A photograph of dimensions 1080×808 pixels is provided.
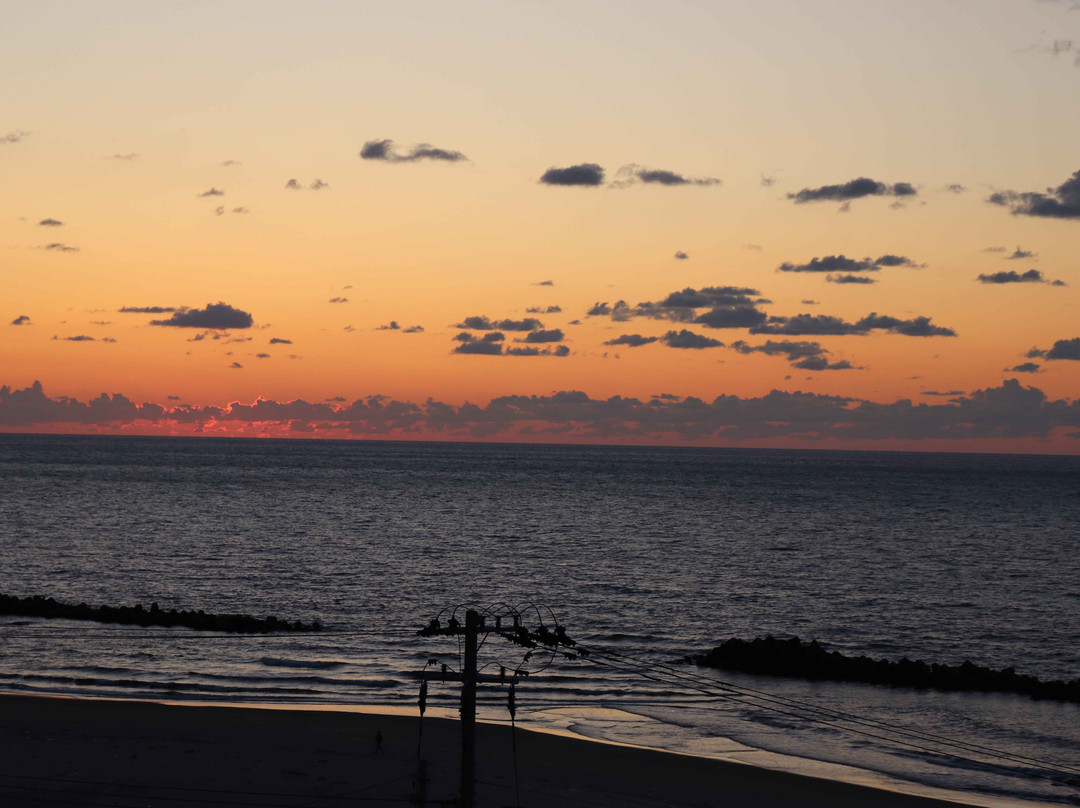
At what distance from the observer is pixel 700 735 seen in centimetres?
3422

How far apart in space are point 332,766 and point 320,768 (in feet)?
1.20

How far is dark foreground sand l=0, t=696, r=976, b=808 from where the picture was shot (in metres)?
26.5

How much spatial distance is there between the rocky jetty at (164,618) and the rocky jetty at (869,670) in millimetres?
20357

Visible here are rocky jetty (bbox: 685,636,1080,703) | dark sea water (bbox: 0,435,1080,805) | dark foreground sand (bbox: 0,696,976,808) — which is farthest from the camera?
rocky jetty (bbox: 685,636,1080,703)

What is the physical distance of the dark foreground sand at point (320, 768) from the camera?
26.5 m

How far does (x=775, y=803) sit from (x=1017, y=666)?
83.6 feet

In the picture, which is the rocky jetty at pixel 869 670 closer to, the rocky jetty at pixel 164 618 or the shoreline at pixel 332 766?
the shoreline at pixel 332 766

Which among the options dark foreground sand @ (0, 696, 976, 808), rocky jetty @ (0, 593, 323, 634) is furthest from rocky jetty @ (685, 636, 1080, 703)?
rocky jetty @ (0, 593, 323, 634)

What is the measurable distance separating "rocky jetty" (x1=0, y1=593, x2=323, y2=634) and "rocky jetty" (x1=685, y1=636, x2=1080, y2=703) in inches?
801

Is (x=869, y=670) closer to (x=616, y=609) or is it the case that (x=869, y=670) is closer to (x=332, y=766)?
(x=616, y=609)

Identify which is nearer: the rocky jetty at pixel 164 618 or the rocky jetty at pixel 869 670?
the rocky jetty at pixel 869 670

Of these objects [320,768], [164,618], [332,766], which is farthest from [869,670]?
[164,618]

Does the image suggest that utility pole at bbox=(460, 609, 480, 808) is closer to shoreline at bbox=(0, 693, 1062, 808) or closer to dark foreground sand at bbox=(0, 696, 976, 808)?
dark foreground sand at bbox=(0, 696, 976, 808)

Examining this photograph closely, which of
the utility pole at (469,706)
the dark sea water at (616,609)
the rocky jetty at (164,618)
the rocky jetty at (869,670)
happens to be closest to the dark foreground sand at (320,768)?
the dark sea water at (616,609)
